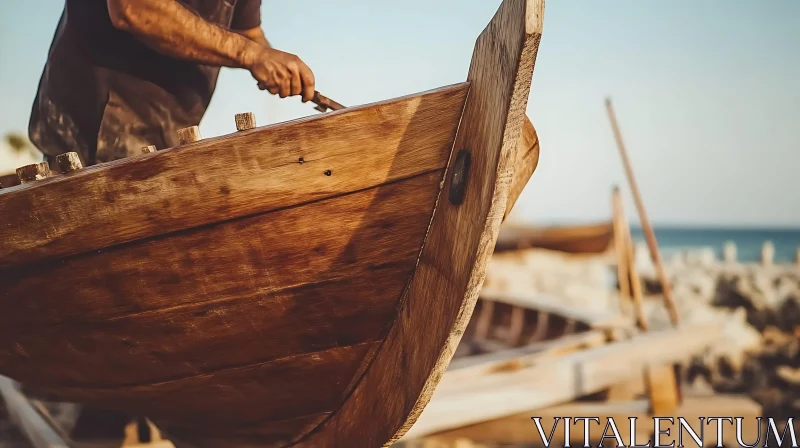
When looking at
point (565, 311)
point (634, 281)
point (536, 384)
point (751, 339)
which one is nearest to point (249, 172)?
point (536, 384)

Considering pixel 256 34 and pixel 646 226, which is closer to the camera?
pixel 256 34

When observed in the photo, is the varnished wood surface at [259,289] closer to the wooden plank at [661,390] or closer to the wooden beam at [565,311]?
the wooden plank at [661,390]

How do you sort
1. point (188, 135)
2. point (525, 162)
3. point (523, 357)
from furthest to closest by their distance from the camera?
1. point (523, 357)
2. point (525, 162)
3. point (188, 135)

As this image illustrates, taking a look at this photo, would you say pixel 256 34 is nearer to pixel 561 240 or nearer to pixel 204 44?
pixel 204 44

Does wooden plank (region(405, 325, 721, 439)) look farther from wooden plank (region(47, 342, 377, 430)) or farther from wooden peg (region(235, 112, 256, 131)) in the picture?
wooden peg (region(235, 112, 256, 131))

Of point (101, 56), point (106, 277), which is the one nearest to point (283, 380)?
point (106, 277)

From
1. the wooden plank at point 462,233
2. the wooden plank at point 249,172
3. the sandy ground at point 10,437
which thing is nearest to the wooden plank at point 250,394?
the wooden plank at point 462,233

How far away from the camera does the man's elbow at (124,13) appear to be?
5.62 ft

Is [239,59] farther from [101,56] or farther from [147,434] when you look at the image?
[147,434]

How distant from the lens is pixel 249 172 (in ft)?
4.68

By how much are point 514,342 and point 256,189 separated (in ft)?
17.3

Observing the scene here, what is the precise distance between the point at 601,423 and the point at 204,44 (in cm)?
287

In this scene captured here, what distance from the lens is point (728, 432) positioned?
11.9 feet

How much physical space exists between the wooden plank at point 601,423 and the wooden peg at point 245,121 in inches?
89.0
